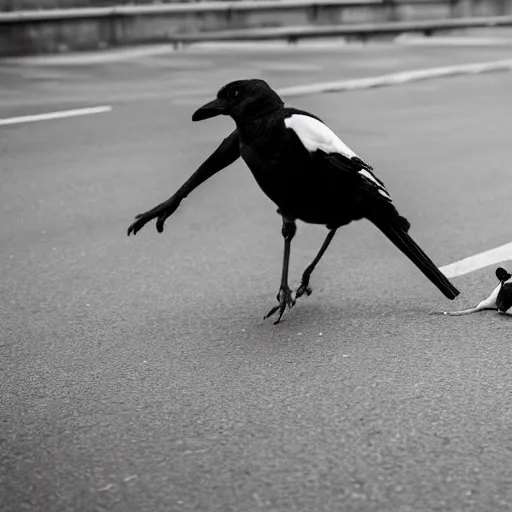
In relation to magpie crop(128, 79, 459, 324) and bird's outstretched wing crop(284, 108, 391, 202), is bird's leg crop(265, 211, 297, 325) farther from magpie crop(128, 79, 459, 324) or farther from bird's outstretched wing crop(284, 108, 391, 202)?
bird's outstretched wing crop(284, 108, 391, 202)

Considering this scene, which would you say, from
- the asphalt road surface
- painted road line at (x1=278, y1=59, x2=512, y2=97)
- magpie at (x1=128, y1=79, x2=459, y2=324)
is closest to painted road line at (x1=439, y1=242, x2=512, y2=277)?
the asphalt road surface

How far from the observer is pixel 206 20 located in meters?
16.7

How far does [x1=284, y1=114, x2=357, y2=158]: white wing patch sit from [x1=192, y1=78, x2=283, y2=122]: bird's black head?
0.10 m

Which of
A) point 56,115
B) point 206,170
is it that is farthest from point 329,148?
point 56,115

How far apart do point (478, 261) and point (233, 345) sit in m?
1.77

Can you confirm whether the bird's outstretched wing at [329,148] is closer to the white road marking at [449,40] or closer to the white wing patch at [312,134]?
the white wing patch at [312,134]

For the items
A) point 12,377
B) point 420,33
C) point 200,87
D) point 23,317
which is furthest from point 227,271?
point 420,33

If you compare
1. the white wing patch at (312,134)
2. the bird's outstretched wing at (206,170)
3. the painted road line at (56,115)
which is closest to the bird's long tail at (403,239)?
the white wing patch at (312,134)

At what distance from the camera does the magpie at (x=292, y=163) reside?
4.25m

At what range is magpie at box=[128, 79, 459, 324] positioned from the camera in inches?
167

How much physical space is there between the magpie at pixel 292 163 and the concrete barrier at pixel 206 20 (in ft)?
35.2

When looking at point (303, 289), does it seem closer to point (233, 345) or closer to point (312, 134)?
point (233, 345)

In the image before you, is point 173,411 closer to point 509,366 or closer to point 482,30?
point 509,366

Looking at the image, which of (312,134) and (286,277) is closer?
(312,134)
